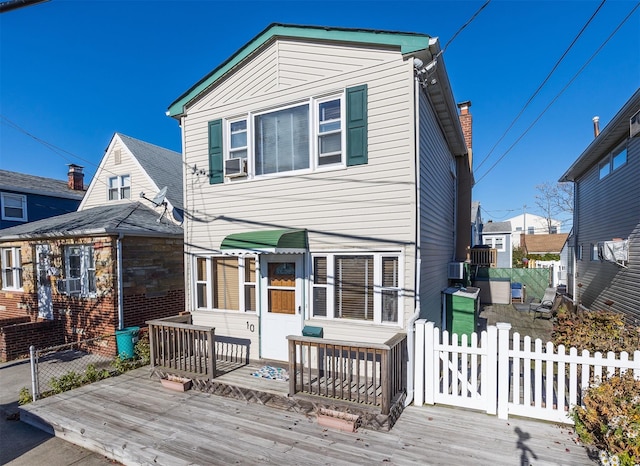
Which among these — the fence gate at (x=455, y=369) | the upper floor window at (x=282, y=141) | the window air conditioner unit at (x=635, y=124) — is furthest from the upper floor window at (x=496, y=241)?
the upper floor window at (x=282, y=141)

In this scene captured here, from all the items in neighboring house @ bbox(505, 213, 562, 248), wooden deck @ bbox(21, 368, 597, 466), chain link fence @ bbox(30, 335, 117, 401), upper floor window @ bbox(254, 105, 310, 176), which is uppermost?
upper floor window @ bbox(254, 105, 310, 176)

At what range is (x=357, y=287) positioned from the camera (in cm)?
600

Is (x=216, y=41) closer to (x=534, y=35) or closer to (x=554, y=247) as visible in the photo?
(x=534, y=35)

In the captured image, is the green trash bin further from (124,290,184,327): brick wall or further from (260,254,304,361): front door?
(260,254,304,361): front door

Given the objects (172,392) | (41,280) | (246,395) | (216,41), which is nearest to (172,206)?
(41,280)

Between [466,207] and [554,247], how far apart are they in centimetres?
3081

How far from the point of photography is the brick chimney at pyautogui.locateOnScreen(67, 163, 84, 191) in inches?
751

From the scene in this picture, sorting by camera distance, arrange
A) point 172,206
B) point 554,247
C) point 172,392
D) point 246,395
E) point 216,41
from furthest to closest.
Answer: point 554,247, point 172,206, point 216,41, point 172,392, point 246,395

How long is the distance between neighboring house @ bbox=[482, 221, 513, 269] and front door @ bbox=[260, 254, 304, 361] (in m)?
26.1

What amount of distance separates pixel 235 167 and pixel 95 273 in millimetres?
5223

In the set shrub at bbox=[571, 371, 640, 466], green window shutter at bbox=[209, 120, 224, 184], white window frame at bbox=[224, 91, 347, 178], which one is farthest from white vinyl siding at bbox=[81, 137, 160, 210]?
shrub at bbox=[571, 371, 640, 466]

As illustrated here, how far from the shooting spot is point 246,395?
18.2 ft

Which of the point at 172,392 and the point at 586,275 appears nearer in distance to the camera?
the point at 172,392

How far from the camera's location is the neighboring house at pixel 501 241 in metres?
28.1
